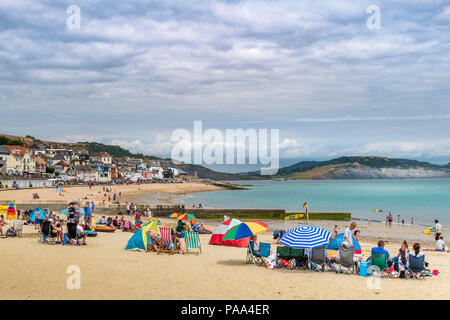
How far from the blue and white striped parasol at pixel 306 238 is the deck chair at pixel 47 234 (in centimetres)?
935

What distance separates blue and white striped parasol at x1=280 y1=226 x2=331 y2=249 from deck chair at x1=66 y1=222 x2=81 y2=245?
836 centimetres

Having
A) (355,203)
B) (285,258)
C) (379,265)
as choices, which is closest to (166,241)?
(285,258)

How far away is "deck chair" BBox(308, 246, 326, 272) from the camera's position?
12.1 m

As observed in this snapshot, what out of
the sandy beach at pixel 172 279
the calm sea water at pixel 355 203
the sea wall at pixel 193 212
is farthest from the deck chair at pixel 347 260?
the calm sea water at pixel 355 203

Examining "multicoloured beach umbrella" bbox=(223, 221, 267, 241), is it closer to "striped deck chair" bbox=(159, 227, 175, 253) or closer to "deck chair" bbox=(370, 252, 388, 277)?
"striped deck chair" bbox=(159, 227, 175, 253)

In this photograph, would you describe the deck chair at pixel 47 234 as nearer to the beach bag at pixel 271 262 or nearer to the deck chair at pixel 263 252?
the deck chair at pixel 263 252

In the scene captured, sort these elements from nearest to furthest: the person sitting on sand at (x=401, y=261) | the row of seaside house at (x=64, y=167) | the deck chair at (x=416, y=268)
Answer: the deck chair at (x=416, y=268) → the person sitting on sand at (x=401, y=261) → the row of seaside house at (x=64, y=167)

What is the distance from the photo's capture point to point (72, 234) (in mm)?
15914

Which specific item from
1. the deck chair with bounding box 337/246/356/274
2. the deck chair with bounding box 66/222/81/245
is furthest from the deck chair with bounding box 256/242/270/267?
the deck chair with bounding box 66/222/81/245

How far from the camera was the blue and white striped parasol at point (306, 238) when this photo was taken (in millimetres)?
11930

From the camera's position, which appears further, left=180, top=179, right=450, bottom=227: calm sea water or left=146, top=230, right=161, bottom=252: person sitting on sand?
left=180, top=179, right=450, bottom=227: calm sea water

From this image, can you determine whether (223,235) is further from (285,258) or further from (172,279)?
(172,279)

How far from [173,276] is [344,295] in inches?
171
